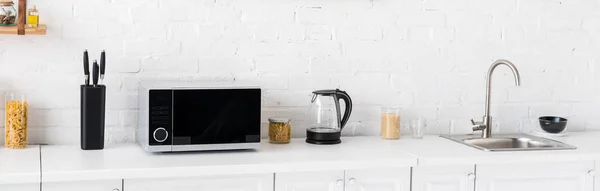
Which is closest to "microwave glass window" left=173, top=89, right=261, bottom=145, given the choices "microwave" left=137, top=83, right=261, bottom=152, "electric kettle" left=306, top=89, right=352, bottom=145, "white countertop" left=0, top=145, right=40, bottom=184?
"microwave" left=137, top=83, right=261, bottom=152

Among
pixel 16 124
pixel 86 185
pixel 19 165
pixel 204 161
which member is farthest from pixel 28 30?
pixel 204 161

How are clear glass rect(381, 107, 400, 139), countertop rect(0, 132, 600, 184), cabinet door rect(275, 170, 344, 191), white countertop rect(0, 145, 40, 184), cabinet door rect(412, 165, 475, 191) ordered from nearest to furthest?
white countertop rect(0, 145, 40, 184) → countertop rect(0, 132, 600, 184) → cabinet door rect(275, 170, 344, 191) → cabinet door rect(412, 165, 475, 191) → clear glass rect(381, 107, 400, 139)

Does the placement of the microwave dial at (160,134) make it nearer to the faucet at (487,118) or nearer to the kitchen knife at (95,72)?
the kitchen knife at (95,72)

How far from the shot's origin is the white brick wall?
9.93ft

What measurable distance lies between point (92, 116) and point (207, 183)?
0.50 m

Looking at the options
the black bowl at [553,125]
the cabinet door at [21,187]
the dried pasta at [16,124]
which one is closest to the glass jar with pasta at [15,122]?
the dried pasta at [16,124]

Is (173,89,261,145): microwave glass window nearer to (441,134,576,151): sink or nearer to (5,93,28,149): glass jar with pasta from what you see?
(5,93,28,149): glass jar with pasta

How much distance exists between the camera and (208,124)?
113 inches

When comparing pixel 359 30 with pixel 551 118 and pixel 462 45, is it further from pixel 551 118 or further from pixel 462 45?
pixel 551 118

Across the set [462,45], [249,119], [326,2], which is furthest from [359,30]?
[249,119]

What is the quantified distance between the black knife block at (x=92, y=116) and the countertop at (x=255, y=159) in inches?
1.6

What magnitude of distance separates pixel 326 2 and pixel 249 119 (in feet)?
2.11

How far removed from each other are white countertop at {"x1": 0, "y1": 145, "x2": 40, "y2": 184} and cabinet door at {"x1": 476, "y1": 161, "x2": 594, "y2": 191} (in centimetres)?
153

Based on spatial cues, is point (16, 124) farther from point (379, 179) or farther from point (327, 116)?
point (379, 179)
